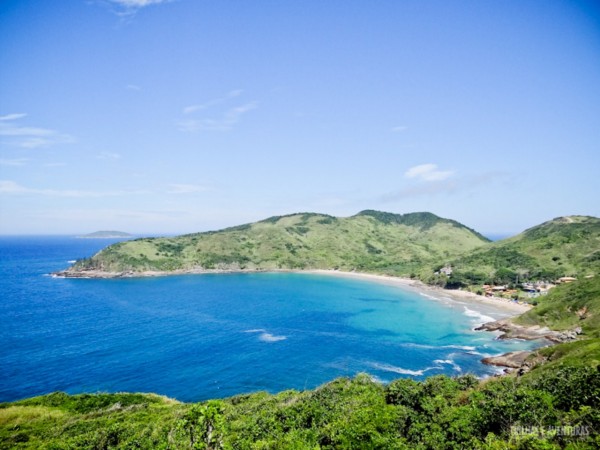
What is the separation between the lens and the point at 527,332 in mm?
98062

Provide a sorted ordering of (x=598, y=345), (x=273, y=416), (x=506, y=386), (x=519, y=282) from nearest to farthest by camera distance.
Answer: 1. (x=273, y=416)
2. (x=506, y=386)
3. (x=598, y=345)
4. (x=519, y=282)

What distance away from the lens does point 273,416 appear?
119ft

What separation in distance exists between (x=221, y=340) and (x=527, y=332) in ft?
276

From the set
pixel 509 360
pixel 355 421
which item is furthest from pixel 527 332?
pixel 355 421

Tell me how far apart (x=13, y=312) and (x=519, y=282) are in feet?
656

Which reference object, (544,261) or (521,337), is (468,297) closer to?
(544,261)

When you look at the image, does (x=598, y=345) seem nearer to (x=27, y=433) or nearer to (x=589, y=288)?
(x=589, y=288)

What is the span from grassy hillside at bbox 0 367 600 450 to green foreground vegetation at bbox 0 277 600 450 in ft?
0.31

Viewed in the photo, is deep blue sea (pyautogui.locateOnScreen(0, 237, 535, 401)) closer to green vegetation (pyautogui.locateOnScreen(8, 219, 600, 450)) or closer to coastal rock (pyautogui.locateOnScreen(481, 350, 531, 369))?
coastal rock (pyautogui.locateOnScreen(481, 350, 531, 369))

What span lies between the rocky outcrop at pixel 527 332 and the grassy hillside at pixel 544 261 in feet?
221

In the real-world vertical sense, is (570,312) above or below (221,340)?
above

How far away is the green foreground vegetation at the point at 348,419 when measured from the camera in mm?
25984

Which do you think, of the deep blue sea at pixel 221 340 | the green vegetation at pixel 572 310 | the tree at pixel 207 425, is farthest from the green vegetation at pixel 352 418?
the green vegetation at pixel 572 310

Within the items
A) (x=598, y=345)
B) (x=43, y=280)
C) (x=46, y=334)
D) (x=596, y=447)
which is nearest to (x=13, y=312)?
(x=46, y=334)
